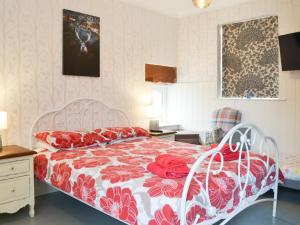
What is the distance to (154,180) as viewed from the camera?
214cm

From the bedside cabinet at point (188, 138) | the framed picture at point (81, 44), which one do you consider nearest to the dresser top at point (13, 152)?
the framed picture at point (81, 44)

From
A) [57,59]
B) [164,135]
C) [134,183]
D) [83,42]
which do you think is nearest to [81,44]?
[83,42]

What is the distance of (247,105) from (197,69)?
3.63ft

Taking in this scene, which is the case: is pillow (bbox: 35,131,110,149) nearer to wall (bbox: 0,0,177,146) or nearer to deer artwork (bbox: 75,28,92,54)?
wall (bbox: 0,0,177,146)

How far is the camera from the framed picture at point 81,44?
147 inches

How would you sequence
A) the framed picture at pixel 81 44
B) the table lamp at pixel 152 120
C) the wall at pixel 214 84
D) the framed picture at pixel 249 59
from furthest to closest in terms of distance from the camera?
the table lamp at pixel 152 120 < the framed picture at pixel 249 59 < the wall at pixel 214 84 < the framed picture at pixel 81 44

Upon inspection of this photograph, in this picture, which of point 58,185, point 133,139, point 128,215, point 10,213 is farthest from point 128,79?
point 128,215

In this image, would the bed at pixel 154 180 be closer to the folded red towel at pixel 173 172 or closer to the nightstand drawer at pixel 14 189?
the folded red towel at pixel 173 172

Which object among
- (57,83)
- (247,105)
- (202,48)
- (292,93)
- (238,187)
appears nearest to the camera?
(238,187)

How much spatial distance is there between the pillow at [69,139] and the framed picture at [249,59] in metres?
2.35

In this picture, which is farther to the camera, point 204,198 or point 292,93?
point 292,93

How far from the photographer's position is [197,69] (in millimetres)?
5098

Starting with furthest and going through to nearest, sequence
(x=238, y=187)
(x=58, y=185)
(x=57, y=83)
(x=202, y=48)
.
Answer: (x=202, y=48), (x=57, y=83), (x=58, y=185), (x=238, y=187)

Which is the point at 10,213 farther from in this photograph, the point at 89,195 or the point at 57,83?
the point at 57,83
